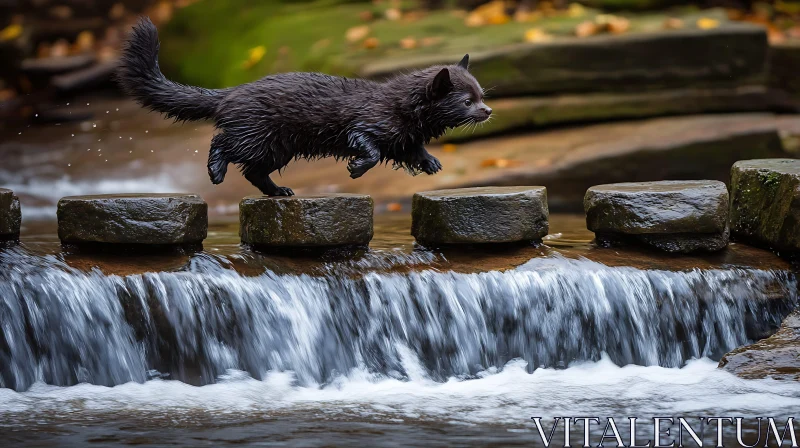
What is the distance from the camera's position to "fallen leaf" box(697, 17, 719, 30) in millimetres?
10133

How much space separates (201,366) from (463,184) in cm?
407

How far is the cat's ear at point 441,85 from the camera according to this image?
5.29m

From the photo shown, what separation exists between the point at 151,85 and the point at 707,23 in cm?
669

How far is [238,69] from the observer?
11750mm

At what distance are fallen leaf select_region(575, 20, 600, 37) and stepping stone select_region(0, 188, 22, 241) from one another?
635 cm

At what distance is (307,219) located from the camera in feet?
18.1

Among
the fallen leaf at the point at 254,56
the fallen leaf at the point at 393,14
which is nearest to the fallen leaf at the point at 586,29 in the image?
the fallen leaf at the point at 393,14

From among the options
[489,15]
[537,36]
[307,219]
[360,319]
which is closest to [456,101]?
[307,219]

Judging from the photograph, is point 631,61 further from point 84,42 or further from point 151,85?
point 84,42

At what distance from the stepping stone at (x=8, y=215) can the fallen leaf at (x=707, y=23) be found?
7024mm

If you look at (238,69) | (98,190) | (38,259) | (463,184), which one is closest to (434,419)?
(38,259)

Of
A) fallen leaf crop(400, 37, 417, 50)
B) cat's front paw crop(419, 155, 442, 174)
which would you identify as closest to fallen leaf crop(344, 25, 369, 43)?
fallen leaf crop(400, 37, 417, 50)

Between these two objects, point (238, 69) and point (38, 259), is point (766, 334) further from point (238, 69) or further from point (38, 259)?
point (238, 69)

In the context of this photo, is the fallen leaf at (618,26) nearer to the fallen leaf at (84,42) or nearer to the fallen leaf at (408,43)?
the fallen leaf at (408,43)
